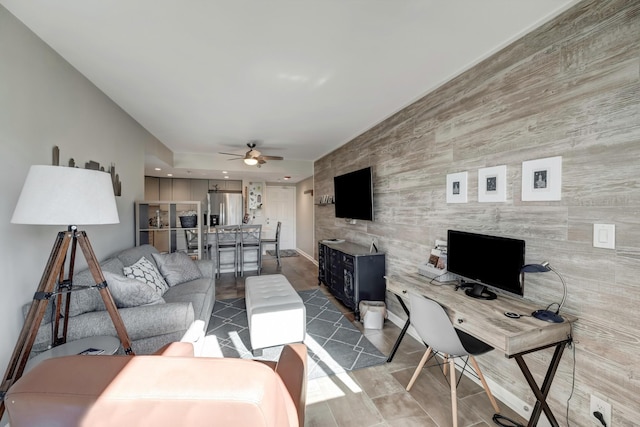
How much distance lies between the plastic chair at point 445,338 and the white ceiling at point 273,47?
1792 mm

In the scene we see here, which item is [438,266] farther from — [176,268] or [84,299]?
[176,268]

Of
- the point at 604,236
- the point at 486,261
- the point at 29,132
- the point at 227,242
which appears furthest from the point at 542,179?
the point at 227,242

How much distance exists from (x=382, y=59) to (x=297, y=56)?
0.66 metres

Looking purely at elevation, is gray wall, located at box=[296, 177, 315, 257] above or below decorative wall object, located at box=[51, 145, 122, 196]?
below

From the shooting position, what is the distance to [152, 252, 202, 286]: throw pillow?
10.0ft

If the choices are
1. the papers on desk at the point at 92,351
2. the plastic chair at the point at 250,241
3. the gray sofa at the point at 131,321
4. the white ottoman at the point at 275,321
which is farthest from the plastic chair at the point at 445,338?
the plastic chair at the point at 250,241

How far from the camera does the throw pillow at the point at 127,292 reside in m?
1.89

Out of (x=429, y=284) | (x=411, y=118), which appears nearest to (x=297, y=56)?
(x=411, y=118)

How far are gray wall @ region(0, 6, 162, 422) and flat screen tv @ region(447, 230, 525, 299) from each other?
99.6 inches

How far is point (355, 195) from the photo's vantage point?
12.7 ft

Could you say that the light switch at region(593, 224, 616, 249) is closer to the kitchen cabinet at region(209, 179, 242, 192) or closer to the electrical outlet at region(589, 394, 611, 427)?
the electrical outlet at region(589, 394, 611, 427)

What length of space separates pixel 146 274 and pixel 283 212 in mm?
5880

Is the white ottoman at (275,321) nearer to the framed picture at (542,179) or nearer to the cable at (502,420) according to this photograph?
the cable at (502,420)

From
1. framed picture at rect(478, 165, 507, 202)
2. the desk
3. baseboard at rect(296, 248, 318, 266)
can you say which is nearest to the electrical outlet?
the desk
